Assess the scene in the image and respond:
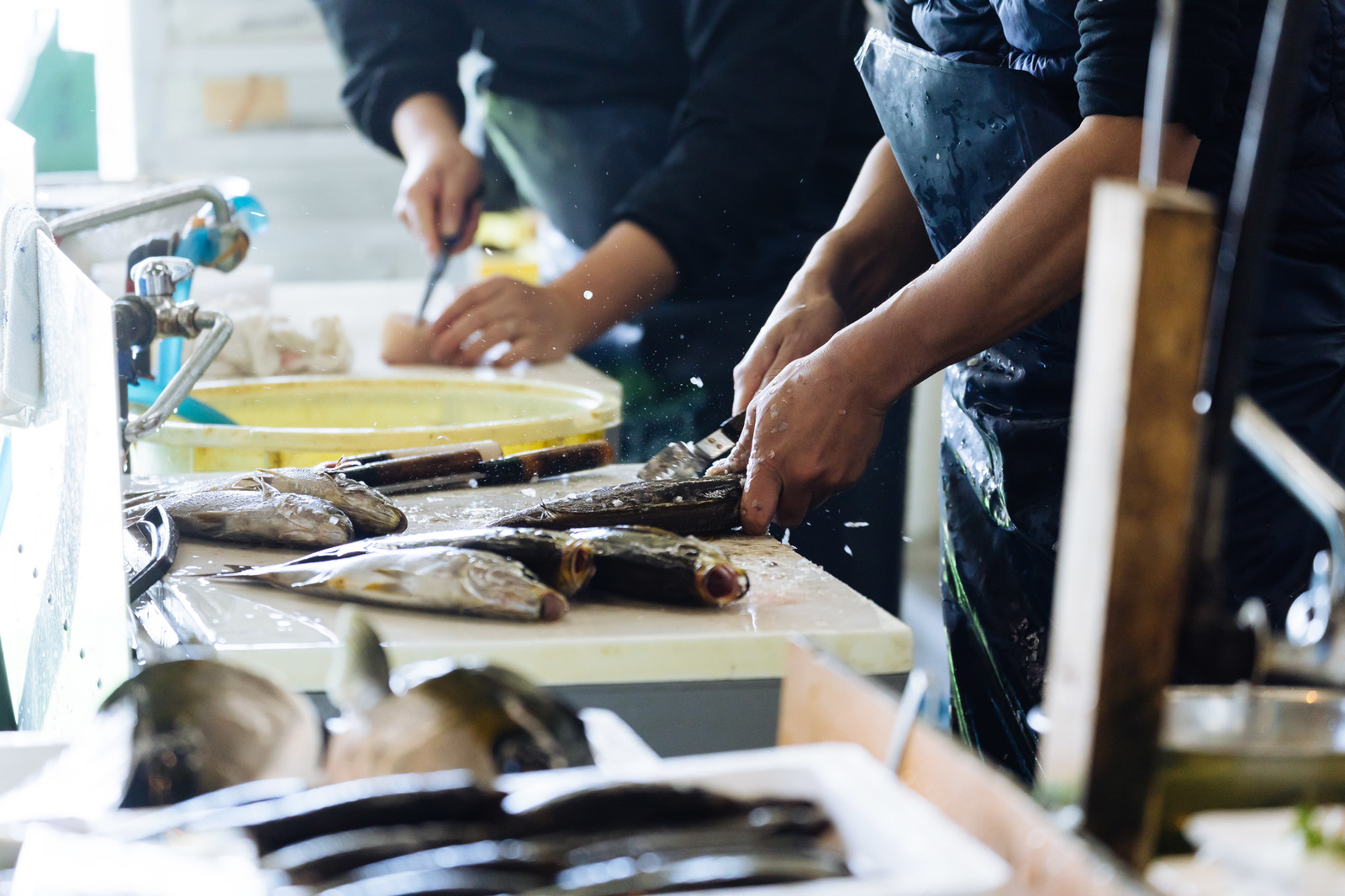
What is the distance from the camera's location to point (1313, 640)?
55 cm

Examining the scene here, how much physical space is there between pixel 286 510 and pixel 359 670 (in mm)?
831

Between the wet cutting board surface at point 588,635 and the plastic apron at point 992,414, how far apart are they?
2.09ft

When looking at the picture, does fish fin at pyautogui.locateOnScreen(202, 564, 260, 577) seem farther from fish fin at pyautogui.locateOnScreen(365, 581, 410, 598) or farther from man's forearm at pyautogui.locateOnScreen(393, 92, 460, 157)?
man's forearm at pyautogui.locateOnScreen(393, 92, 460, 157)

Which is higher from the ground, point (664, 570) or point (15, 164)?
point (15, 164)

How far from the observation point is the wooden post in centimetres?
40

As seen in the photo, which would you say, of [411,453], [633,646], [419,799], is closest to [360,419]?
[411,453]

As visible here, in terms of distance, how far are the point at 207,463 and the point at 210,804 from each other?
5.00ft

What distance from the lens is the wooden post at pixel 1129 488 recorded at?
40 cm

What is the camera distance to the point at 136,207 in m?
1.89

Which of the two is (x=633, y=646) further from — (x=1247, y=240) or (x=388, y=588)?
(x=1247, y=240)

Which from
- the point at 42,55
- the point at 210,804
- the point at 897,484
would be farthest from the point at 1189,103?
the point at 42,55

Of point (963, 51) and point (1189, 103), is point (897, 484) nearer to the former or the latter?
point (963, 51)

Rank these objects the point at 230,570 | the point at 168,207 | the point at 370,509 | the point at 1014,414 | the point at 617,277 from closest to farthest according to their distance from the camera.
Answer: the point at 230,570, the point at 370,509, the point at 1014,414, the point at 168,207, the point at 617,277

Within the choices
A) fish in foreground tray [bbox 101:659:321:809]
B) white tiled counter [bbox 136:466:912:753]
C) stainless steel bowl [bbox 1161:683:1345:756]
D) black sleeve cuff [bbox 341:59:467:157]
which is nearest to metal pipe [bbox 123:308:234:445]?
white tiled counter [bbox 136:466:912:753]
